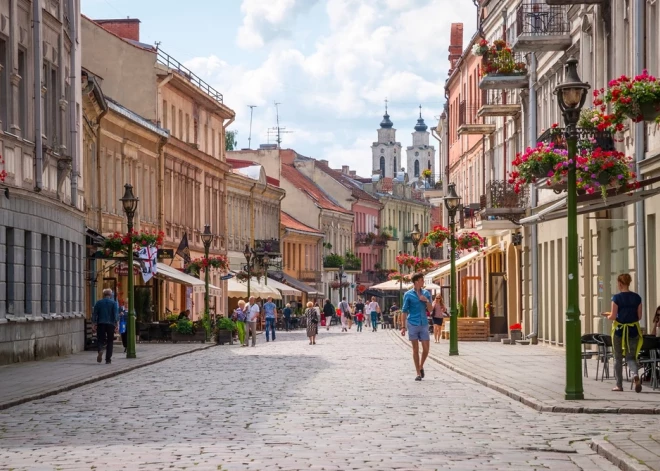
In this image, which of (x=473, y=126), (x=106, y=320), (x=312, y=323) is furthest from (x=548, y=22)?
(x=473, y=126)

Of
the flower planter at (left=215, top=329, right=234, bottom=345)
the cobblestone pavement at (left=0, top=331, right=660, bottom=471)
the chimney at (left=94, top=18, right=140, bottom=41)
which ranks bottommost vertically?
the cobblestone pavement at (left=0, top=331, right=660, bottom=471)

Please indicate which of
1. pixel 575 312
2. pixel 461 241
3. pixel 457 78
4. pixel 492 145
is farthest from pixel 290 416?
pixel 457 78

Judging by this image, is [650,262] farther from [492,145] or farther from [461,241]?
[492,145]

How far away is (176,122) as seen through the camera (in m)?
63.7

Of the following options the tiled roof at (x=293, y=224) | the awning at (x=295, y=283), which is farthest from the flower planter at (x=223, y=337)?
the tiled roof at (x=293, y=224)

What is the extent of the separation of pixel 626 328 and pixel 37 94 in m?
17.2

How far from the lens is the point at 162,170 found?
59.5 meters

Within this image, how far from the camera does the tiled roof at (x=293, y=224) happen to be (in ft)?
331

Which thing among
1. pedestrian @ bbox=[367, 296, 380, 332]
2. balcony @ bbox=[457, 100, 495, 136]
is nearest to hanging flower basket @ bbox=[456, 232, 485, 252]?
balcony @ bbox=[457, 100, 495, 136]

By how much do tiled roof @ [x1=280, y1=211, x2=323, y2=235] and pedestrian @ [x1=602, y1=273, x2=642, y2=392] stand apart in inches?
3068

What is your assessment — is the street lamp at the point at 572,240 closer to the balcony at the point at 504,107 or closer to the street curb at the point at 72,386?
the street curb at the point at 72,386

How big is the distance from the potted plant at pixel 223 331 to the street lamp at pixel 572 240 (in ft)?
95.2

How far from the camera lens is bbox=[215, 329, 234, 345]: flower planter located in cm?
4762

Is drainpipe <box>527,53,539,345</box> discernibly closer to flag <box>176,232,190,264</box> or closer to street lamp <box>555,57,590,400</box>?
flag <box>176,232,190,264</box>
